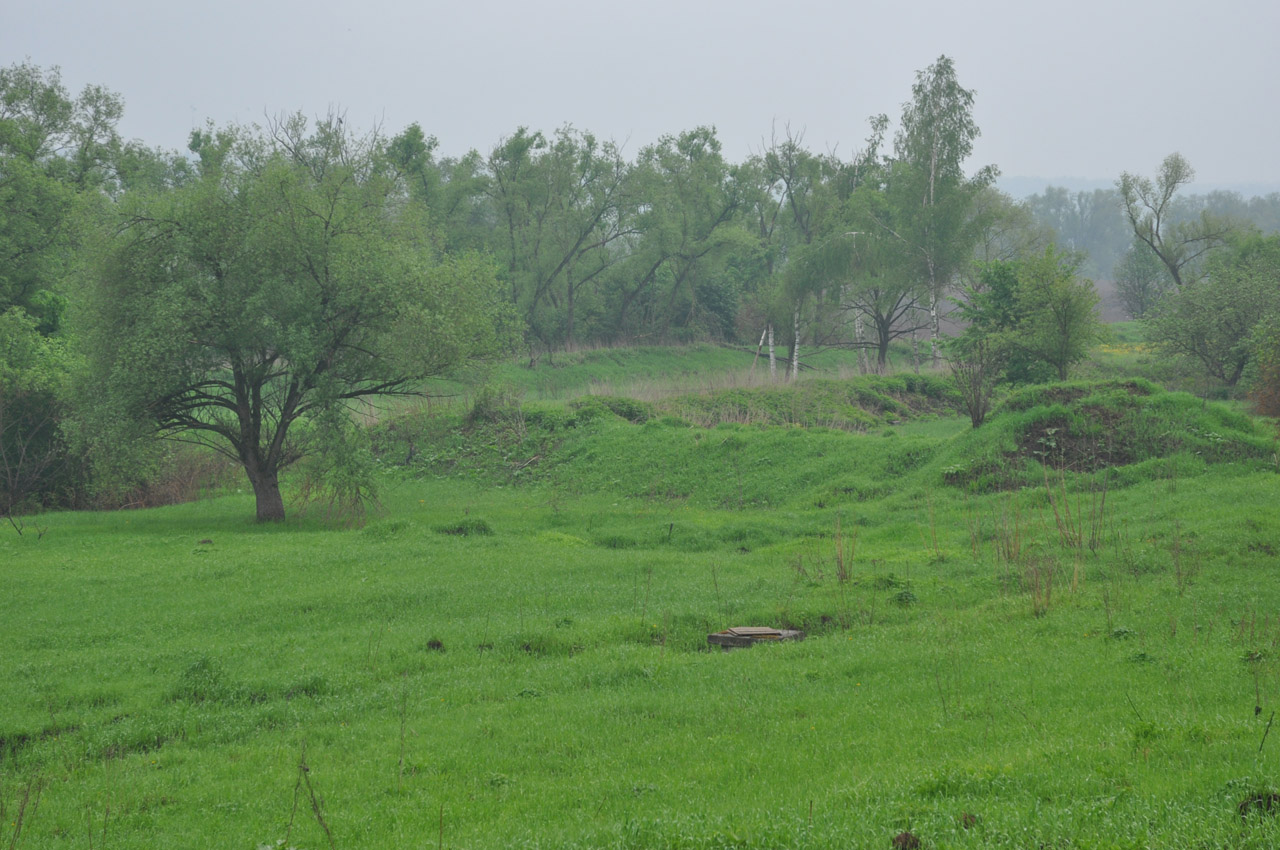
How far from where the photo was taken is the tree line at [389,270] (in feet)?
80.2

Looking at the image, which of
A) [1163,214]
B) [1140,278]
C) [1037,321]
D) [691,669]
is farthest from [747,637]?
[1140,278]

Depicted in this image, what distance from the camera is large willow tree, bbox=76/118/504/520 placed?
78.7 ft

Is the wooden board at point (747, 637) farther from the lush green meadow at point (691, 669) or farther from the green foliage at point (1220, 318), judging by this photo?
the green foliage at point (1220, 318)

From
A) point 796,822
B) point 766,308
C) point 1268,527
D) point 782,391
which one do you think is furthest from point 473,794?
point 766,308

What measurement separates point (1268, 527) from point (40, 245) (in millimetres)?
43563

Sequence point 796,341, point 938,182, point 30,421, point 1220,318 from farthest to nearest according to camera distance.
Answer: point 796,341 < point 938,182 < point 1220,318 < point 30,421

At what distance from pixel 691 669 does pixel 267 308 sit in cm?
1779

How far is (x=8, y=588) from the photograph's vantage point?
17.0 metres

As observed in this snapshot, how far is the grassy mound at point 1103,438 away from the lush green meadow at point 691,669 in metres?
0.11

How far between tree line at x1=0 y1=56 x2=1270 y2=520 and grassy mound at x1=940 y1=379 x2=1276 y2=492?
9.90 ft

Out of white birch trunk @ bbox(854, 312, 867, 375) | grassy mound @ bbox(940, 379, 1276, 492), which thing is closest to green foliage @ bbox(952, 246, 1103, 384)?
grassy mound @ bbox(940, 379, 1276, 492)

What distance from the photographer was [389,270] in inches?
1012

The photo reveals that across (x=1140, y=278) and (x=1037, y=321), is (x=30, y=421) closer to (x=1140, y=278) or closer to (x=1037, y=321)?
(x=1037, y=321)

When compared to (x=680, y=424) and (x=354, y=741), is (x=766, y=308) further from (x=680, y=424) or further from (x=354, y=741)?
(x=354, y=741)
